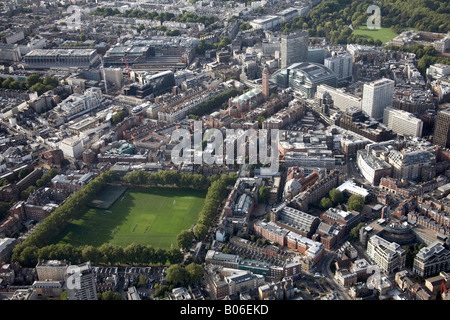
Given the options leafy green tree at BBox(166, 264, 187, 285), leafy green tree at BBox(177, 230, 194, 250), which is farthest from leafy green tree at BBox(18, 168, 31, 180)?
leafy green tree at BBox(166, 264, 187, 285)

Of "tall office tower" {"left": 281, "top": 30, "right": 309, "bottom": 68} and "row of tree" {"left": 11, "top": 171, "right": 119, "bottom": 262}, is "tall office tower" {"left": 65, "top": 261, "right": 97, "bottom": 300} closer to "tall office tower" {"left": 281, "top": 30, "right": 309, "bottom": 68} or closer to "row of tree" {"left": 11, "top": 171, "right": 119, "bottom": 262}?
"row of tree" {"left": 11, "top": 171, "right": 119, "bottom": 262}

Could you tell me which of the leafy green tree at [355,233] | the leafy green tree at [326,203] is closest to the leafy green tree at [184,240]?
the leafy green tree at [326,203]

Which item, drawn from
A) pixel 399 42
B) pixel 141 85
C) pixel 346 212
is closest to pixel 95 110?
pixel 141 85

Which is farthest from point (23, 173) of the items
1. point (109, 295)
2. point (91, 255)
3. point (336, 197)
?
point (336, 197)

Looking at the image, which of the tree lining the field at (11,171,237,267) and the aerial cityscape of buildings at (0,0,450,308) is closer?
the aerial cityscape of buildings at (0,0,450,308)

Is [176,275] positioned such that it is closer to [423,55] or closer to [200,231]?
[200,231]

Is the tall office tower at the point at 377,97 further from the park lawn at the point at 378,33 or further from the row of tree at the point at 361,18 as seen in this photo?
the park lawn at the point at 378,33

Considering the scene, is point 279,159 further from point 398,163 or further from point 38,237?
point 38,237
